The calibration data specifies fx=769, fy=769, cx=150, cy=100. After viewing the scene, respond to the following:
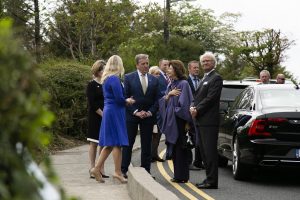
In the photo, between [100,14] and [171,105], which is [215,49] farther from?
[171,105]

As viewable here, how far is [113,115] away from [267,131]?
7.06ft

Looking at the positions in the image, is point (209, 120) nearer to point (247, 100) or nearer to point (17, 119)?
point (247, 100)

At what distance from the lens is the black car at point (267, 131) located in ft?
34.8

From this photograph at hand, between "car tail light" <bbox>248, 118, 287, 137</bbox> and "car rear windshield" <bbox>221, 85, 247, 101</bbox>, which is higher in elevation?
"car rear windshield" <bbox>221, 85, 247, 101</bbox>

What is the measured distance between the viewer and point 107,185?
1024 cm

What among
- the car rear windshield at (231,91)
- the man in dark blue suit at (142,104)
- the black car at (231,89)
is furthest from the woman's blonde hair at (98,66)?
the car rear windshield at (231,91)

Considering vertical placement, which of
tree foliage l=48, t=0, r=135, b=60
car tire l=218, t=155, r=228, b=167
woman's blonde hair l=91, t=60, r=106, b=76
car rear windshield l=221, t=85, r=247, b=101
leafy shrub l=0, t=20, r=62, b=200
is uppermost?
tree foliage l=48, t=0, r=135, b=60

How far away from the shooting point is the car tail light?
34.9ft

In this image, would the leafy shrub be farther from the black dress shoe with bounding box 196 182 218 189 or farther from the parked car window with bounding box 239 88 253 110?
the parked car window with bounding box 239 88 253 110

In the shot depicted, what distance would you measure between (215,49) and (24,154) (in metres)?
80.3

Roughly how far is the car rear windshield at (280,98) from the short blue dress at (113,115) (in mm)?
2149

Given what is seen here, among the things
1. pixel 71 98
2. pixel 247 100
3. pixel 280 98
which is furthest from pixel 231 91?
pixel 71 98

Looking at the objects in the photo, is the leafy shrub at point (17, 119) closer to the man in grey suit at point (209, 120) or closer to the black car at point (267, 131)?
the man in grey suit at point (209, 120)

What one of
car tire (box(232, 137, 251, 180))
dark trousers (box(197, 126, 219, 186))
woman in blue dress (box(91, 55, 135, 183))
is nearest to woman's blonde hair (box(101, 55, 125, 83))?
woman in blue dress (box(91, 55, 135, 183))
